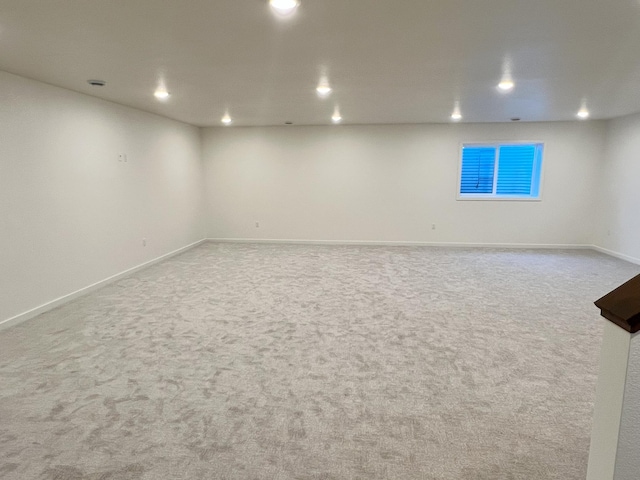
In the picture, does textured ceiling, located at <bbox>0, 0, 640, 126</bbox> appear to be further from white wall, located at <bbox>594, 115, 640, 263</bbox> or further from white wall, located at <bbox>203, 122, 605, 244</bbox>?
white wall, located at <bbox>203, 122, 605, 244</bbox>

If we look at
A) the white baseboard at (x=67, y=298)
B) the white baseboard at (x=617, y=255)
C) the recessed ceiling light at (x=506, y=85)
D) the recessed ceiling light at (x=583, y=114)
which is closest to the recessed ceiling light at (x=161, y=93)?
the white baseboard at (x=67, y=298)

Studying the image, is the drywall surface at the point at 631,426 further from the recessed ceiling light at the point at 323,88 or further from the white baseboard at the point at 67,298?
the white baseboard at the point at 67,298

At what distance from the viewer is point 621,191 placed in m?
6.34

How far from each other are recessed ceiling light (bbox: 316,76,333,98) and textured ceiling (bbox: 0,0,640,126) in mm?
71

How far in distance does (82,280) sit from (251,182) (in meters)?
3.87

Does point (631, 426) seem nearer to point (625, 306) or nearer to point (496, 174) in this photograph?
point (625, 306)

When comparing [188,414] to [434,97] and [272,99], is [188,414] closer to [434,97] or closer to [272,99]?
[272,99]

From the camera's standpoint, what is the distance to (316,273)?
213 inches

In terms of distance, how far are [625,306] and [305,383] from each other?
2.03m

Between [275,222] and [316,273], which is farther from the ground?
[275,222]

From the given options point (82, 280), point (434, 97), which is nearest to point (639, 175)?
point (434, 97)

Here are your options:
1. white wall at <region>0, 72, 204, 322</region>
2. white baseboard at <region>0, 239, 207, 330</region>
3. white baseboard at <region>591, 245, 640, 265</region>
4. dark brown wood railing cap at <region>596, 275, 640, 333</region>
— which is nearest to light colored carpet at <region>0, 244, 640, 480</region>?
white baseboard at <region>0, 239, 207, 330</region>

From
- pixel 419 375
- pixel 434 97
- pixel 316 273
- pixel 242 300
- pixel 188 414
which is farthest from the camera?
pixel 316 273

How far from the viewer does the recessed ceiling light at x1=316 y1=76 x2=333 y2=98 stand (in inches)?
147
